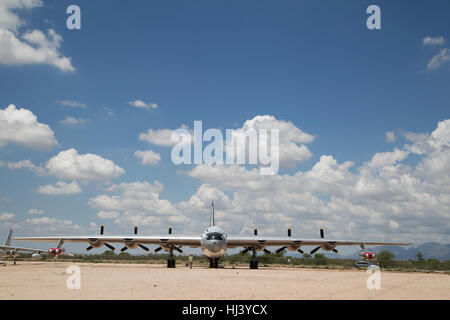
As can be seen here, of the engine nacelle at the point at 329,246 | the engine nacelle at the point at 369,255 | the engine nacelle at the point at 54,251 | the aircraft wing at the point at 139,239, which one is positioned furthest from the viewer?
the engine nacelle at the point at 329,246

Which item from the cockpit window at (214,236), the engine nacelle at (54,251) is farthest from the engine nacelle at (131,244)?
the cockpit window at (214,236)

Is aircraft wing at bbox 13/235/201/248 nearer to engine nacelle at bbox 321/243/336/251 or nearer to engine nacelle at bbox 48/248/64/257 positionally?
engine nacelle at bbox 48/248/64/257

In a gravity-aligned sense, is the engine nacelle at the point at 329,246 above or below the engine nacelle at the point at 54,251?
above

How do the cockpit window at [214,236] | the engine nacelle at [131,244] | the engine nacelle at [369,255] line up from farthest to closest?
the engine nacelle at [131,244] < the engine nacelle at [369,255] < the cockpit window at [214,236]

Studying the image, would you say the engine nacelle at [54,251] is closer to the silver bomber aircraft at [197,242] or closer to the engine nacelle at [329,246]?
the silver bomber aircraft at [197,242]

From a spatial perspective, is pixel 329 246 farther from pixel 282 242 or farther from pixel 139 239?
pixel 139 239

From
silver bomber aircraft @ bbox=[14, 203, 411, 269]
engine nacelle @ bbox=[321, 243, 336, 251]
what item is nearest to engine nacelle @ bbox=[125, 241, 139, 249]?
silver bomber aircraft @ bbox=[14, 203, 411, 269]

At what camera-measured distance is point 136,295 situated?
1419 centimetres

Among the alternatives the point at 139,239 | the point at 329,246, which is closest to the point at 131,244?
the point at 139,239

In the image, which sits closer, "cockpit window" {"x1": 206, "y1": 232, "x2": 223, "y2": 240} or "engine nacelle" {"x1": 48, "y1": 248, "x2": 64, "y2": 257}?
"cockpit window" {"x1": 206, "y1": 232, "x2": 223, "y2": 240}

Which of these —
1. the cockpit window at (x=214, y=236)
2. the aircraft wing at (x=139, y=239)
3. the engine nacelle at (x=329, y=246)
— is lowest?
the engine nacelle at (x=329, y=246)
